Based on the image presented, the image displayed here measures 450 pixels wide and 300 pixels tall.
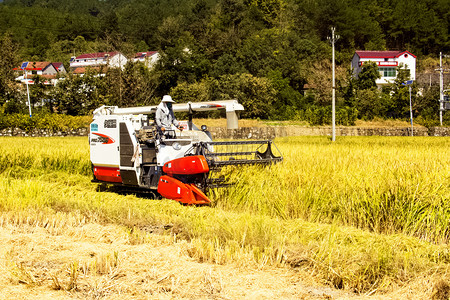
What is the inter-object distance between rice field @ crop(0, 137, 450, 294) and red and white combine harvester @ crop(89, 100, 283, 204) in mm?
409

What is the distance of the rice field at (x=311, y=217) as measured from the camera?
18.1ft

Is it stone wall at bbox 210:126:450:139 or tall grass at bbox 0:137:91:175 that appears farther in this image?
stone wall at bbox 210:126:450:139

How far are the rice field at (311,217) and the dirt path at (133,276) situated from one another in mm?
277

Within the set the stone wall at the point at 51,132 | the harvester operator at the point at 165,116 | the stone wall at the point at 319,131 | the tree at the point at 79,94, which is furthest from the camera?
the tree at the point at 79,94

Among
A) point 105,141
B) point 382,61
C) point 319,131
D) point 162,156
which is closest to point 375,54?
point 382,61

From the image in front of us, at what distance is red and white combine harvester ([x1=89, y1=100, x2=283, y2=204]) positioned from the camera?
966cm

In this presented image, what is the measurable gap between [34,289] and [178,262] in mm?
1614

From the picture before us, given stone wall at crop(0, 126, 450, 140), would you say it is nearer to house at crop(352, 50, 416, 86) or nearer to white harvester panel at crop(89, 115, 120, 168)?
white harvester panel at crop(89, 115, 120, 168)

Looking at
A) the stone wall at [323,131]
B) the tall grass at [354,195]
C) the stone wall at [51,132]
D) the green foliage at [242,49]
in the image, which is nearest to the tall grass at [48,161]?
the tall grass at [354,195]

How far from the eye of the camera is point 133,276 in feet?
17.1

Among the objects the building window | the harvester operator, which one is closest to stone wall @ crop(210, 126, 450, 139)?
the harvester operator

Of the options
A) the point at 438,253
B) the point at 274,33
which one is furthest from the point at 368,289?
the point at 274,33

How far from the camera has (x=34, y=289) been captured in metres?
4.93

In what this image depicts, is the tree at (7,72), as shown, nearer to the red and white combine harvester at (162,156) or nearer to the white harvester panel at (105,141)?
the white harvester panel at (105,141)
